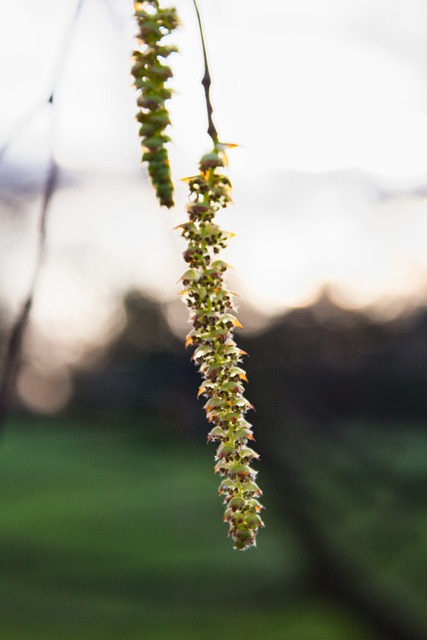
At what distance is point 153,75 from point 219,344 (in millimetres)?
533

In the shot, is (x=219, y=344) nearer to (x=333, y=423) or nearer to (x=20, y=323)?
(x=20, y=323)

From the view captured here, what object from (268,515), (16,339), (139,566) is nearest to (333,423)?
(139,566)

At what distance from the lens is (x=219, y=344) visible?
151 centimetres

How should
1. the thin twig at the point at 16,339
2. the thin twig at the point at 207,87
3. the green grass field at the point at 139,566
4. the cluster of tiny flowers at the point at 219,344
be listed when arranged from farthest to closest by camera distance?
the green grass field at the point at 139,566 → the thin twig at the point at 16,339 → the cluster of tiny flowers at the point at 219,344 → the thin twig at the point at 207,87

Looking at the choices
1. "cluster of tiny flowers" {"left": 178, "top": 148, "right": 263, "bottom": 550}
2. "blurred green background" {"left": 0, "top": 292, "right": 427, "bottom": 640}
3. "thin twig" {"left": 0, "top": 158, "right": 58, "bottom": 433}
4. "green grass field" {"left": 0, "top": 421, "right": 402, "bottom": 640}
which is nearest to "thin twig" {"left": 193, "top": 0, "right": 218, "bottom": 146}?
"cluster of tiny flowers" {"left": 178, "top": 148, "right": 263, "bottom": 550}

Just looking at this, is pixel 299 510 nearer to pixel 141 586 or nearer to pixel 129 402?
pixel 141 586

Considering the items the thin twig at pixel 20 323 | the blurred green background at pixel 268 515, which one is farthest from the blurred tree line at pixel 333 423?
the thin twig at pixel 20 323

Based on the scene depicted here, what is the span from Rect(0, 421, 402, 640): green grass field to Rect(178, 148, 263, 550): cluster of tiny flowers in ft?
49.7

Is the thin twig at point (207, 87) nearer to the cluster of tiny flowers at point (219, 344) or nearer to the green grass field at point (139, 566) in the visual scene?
the cluster of tiny flowers at point (219, 344)

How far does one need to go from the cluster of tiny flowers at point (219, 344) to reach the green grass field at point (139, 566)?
596 inches

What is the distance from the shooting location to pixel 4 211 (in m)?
9.55

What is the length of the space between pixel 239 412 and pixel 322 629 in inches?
718

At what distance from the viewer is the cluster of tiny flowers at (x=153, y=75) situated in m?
1.33

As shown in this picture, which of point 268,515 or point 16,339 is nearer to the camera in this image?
point 16,339
